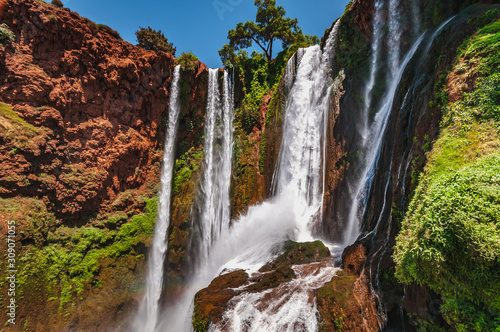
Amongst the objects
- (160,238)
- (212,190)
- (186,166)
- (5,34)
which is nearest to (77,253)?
(160,238)

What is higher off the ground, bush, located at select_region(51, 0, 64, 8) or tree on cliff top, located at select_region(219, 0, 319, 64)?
tree on cliff top, located at select_region(219, 0, 319, 64)

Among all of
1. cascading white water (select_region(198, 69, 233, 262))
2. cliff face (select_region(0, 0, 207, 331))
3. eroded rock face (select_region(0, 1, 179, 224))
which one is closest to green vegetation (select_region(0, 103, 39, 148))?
cliff face (select_region(0, 0, 207, 331))

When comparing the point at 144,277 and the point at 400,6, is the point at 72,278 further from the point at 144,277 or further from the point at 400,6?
the point at 400,6

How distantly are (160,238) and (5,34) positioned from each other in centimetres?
1178

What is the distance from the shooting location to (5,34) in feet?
33.3

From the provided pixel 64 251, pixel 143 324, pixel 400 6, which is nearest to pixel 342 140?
pixel 400 6

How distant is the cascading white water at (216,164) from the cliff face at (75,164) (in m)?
3.20

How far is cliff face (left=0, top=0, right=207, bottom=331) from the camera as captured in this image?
9.62 meters

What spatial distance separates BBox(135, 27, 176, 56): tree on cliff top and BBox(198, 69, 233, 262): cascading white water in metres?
3.63

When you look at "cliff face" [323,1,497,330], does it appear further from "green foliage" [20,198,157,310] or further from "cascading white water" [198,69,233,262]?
"green foliage" [20,198,157,310]

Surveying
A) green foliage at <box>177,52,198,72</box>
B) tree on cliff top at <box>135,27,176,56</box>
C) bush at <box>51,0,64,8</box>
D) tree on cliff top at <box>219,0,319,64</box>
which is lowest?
green foliage at <box>177,52,198,72</box>

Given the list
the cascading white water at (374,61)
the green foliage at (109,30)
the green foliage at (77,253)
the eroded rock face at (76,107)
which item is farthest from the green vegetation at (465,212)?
the green foliage at (109,30)

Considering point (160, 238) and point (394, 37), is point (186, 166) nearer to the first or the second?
point (160, 238)

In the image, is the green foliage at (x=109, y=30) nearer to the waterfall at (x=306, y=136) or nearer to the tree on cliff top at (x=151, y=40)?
the tree on cliff top at (x=151, y=40)
